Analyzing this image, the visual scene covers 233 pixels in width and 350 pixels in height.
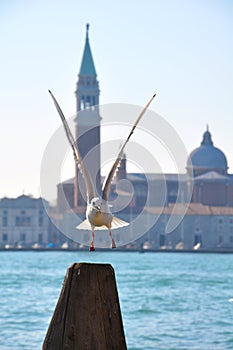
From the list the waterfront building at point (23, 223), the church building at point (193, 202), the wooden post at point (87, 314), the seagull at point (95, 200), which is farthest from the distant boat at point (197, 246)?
the wooden post at point (87, 314)

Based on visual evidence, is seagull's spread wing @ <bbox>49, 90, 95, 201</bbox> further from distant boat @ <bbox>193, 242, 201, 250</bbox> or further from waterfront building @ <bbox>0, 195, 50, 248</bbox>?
waterfront building @ <bbox>0, 195, 50, 248</bbox>

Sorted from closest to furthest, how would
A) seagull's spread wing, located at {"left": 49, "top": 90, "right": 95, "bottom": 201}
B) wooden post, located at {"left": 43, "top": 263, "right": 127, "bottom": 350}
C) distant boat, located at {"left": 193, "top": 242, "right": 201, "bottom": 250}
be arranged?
wooden post, located at {"left": 43, "top": 263, "right": 127, "bottom": 350} → seagull's spread wing, located at {"left": 49, "top": 90, "right": 95, "bottom": 201} → distant boat, located at {"left": 193, "top": 242, "right": 201, "bottom": 250}

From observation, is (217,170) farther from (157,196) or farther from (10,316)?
(10,316)

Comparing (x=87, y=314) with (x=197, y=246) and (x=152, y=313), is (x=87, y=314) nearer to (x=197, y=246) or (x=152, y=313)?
(x=152, y=313)

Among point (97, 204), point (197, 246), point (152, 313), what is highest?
point (197, 246)

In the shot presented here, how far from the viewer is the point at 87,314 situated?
3283 millimetres

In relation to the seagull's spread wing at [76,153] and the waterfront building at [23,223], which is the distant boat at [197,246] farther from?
the seagull's spread wing at [76,153]

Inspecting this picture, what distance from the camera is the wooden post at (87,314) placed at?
3.25m

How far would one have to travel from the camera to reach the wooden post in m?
3.25

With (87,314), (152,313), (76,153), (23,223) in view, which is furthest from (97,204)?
(23,223)

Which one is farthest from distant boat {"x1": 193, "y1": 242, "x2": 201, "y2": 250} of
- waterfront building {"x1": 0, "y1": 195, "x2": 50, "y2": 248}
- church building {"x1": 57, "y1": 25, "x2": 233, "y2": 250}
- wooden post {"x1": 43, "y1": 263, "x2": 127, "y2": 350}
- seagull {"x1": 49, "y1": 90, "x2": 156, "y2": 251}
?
wooden post {"x1": 43, "y1": 263, "x2": 127, "y2": 350}

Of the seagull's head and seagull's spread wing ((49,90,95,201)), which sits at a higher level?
seagull's spread wing ((49,90,95,201))

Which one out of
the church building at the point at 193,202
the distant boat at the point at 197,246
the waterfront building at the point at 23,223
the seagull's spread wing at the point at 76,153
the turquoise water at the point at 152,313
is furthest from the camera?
the waterfront building at the point at 23,223

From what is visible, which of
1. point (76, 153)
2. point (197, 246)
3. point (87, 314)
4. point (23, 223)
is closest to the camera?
point (87, 314)
